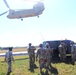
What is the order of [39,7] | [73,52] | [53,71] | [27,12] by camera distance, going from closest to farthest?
[53,71]
[73,52]
[27,12]
[39,7]

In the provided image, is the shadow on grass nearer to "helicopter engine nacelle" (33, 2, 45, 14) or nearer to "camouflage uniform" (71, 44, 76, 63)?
"camouflage uniform" (71, 44, 76, 63)

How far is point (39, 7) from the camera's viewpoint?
4903 cm

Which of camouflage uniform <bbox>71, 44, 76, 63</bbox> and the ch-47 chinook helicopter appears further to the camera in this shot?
the ch-47 chinook helicopter

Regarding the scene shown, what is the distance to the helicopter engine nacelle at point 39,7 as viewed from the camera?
48156 millimetres

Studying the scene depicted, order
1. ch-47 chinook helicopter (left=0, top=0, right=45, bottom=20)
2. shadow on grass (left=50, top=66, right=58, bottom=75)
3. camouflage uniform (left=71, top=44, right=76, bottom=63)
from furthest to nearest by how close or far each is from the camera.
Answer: ch-47 chinook helicopter (left=0, top=0, right=45, bottom=20) < camouflage uniform (left=71, top=44, right=76, bottom=63) < shadow on grass (left=50, top=66, right=58, bottom=75)

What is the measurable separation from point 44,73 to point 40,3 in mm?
33982

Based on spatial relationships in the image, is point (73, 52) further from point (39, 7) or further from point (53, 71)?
point (39, 7)

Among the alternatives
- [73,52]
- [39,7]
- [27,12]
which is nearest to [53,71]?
[73,52]

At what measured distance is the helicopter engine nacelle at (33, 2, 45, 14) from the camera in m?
48.2

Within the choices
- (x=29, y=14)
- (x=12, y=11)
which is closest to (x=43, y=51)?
(x=29, y=14)

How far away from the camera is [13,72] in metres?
19.4

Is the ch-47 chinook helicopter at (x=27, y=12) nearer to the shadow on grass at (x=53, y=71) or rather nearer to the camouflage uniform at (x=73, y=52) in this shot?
the camouflage uniform at (x=73, y=52)

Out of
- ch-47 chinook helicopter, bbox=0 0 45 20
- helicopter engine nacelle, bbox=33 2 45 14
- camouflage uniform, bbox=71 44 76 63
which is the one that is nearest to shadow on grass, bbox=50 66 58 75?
→ camouflage uniform, bbox=71 44 76 63

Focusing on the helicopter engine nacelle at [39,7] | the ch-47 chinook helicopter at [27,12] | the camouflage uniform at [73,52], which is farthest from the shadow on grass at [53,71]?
the helicopter engine nacelle at [39,7]
